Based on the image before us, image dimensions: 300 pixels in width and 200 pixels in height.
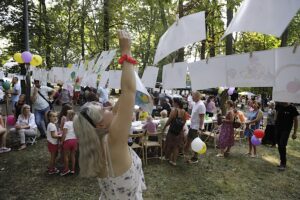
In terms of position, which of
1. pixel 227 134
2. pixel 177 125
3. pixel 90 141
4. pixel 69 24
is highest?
pixel 69 24

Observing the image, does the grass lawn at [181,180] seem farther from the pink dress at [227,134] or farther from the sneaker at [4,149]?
the pink dress at [227,134]

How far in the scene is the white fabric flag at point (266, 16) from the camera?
2.84 meters

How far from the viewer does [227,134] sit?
23.9 feet

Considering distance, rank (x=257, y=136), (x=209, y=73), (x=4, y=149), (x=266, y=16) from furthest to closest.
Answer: (x=4, y=149)
(x=257, y=136)
(x=209, y=73)
(x=266, y=16)

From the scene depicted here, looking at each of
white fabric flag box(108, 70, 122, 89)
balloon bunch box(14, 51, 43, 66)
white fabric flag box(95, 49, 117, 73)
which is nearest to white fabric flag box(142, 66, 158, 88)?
white fabric flag box(95, 49, 117, 73)

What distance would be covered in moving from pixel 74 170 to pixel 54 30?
11.7m

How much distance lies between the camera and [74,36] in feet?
57.1

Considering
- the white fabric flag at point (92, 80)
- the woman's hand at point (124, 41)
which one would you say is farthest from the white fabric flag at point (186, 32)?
the white fabric flag at point (92, 80)

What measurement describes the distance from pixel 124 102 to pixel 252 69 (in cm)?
242

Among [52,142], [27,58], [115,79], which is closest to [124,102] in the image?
[52,142]

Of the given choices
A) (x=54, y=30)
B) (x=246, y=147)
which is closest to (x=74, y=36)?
(x=54, y=30)

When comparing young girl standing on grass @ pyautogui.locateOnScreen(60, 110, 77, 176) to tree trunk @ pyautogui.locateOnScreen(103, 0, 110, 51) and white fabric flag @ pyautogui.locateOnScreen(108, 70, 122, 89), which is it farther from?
tree trunk @ pyautogui.locateOnScreen(103, 0, 110, 51)

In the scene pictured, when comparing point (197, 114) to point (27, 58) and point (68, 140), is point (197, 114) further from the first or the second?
point (27, 58)

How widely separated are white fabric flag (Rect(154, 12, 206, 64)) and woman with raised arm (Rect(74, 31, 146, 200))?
8.77 ft
